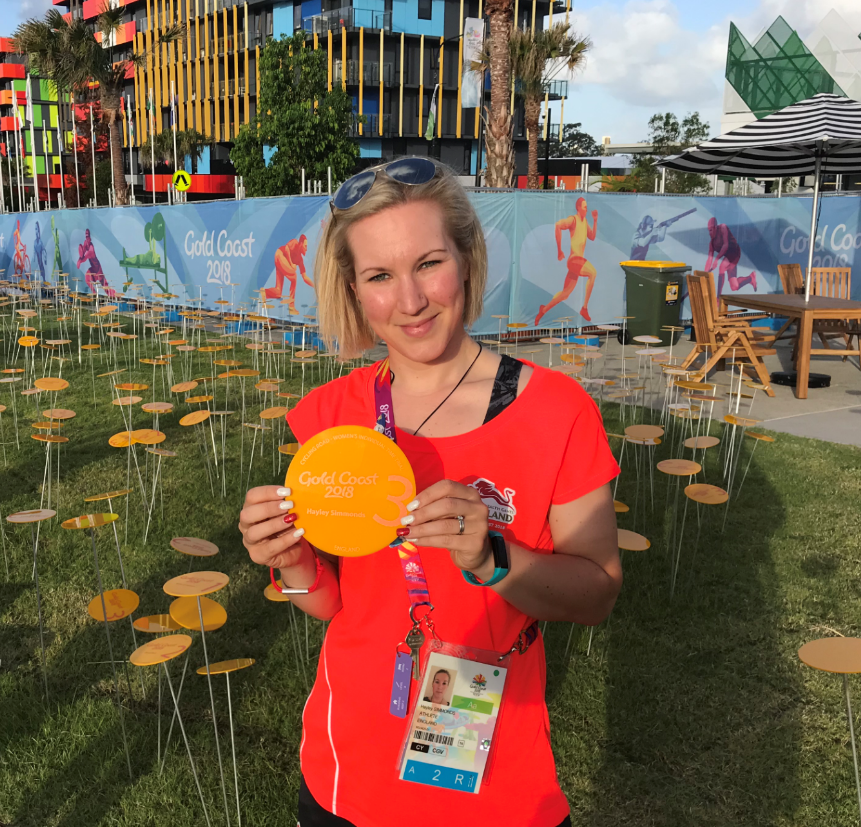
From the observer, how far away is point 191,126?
171ft

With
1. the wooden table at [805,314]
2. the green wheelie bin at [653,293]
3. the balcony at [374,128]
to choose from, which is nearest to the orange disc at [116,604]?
the wooden table at [805,314]

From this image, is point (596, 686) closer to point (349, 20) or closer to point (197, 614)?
point (197, 614)

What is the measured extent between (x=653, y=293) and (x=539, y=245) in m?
1.74

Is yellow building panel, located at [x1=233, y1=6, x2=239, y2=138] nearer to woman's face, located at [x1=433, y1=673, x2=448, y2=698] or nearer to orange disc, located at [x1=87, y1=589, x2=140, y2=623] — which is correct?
orange disc, located at [x1=87, y1=589, x2=140, y2=623]

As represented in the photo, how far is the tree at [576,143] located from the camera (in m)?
67.9

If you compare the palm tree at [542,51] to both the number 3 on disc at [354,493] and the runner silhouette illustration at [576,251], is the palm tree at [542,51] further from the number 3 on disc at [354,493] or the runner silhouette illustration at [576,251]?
the number 3 on disc at [354,493]

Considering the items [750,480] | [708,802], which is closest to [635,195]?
[750,480]

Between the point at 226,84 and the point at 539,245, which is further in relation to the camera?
the point at 226,84

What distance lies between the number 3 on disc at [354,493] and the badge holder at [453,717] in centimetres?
21

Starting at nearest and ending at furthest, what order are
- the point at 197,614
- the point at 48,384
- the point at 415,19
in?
the point at 197,614 < the point at 48,384 < the point at 415,19

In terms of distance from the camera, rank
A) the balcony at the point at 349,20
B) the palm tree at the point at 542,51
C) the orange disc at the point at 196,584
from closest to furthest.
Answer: the orange disc at the point at 196,584 < the palm tree at the point at 542,51 < the balcony at the point at 349,20

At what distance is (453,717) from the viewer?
1284mm

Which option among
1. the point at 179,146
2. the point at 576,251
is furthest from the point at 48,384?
the point at 179,146

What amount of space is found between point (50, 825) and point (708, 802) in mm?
2071
